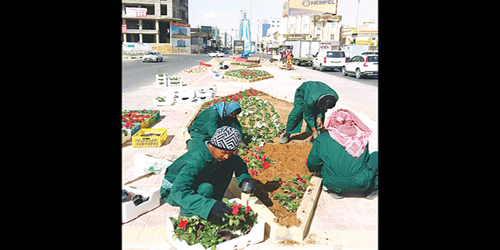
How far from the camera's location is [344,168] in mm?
4258

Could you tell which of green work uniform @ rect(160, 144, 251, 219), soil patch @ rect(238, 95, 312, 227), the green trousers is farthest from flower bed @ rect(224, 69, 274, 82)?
the green trousers

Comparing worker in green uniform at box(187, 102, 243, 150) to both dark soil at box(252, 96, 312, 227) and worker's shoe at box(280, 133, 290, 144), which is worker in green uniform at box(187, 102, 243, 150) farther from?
worker's shoe at box(280, 133, 290, 144)

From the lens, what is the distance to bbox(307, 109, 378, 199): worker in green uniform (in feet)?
13.9

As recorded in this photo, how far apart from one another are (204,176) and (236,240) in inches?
28.2

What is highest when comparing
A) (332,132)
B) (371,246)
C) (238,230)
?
(332,132)

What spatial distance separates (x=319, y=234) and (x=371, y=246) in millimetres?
549

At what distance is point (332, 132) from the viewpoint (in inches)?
171

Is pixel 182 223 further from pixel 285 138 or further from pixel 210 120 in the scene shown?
pixel 285 138

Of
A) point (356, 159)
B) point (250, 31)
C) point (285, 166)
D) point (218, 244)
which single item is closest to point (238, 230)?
point (218, 244)

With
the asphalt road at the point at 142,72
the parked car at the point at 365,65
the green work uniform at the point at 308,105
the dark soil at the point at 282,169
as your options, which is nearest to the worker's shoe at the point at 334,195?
the dark soil at the point at 282,169

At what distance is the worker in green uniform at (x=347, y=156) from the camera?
423 centimetres

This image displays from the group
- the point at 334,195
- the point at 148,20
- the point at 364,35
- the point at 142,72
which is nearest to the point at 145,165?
the point at 334,195

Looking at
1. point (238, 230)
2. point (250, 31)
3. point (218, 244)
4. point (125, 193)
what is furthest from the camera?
point (250, 31)

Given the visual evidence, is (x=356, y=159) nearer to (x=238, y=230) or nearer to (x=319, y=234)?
(x=319, y=234)
